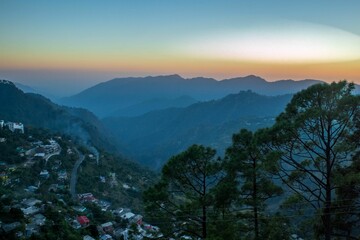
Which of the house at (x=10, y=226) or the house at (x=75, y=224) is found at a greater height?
the house at (x=10, y=226)

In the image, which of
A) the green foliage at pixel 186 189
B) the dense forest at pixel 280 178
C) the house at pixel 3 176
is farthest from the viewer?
the house at pixel 3 176

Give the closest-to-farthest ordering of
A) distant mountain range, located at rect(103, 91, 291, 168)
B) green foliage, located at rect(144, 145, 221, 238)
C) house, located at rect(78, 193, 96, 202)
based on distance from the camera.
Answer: green foliage, located at rect(144, 145, 221, 238)
house, located at rect(78, 193, 96, 202)
distant mountain range, located at rect(103, 91, 291, 168)

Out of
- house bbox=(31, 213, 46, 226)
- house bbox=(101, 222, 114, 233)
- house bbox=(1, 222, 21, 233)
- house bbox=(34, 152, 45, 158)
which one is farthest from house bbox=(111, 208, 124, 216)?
house bbox=(34, 152, 45, 158)

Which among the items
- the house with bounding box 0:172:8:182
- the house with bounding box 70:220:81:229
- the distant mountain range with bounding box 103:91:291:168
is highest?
the house with bounding box 0:172:8:182

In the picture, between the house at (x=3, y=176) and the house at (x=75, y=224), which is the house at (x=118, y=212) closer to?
the house at (x=75, y=224)

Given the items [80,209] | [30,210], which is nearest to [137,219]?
[80,209]

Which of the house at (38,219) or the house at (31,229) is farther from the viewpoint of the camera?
the house at (38,219)

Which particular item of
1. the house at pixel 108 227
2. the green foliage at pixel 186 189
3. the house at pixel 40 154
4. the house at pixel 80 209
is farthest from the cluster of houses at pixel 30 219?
the house at pixel 40 154

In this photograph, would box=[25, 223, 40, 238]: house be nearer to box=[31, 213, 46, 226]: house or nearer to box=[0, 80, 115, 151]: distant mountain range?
box=[31, 213, 46, 226]: house
